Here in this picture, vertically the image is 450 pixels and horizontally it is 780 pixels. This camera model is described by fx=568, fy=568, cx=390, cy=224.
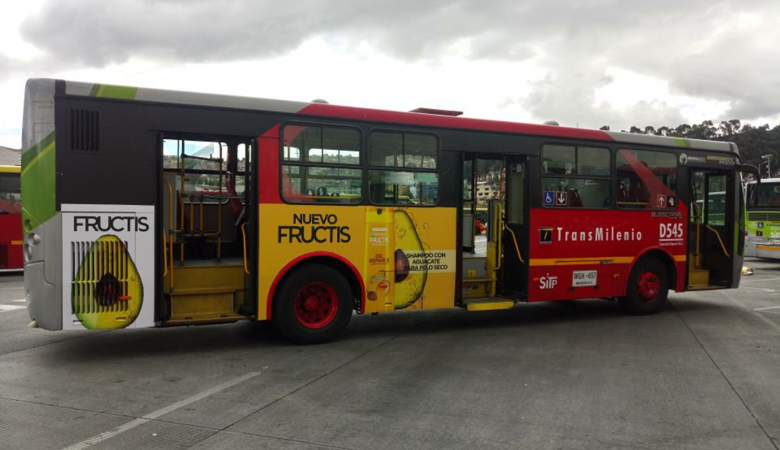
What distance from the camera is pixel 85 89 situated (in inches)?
236

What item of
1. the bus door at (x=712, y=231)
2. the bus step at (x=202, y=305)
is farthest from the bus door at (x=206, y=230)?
the bus door at (x=712, y=231)

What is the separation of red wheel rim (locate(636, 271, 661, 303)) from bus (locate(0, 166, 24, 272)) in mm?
14488

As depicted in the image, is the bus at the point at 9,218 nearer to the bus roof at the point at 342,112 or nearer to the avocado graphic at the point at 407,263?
the bus roof at the point at 342,112

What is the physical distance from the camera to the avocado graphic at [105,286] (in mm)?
6020

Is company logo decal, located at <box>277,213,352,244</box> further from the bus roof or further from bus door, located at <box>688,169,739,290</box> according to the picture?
bus door, located at <box>688,169,739,290</box>

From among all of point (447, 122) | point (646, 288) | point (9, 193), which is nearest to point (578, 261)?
point (646, 288)

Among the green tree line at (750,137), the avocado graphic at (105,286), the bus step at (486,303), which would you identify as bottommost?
the bus step at (486,303)

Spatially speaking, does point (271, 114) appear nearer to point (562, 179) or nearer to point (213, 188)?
point (213, 188)

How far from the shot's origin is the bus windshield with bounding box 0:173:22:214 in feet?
47.3

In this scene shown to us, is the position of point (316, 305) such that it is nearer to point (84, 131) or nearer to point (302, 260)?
point (302, 260)

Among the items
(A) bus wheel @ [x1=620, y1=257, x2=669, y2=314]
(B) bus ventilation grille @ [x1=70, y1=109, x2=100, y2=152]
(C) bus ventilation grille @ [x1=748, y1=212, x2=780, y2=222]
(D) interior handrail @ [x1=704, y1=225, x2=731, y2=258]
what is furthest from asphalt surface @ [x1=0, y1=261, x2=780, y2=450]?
(C) bus ventilation grille @ [x1=748, y1=212, x2=780, y2=222]

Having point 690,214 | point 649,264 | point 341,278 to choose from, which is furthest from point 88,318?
point 690,214

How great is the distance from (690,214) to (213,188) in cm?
792

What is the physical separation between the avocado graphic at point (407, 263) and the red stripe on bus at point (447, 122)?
1247mm
